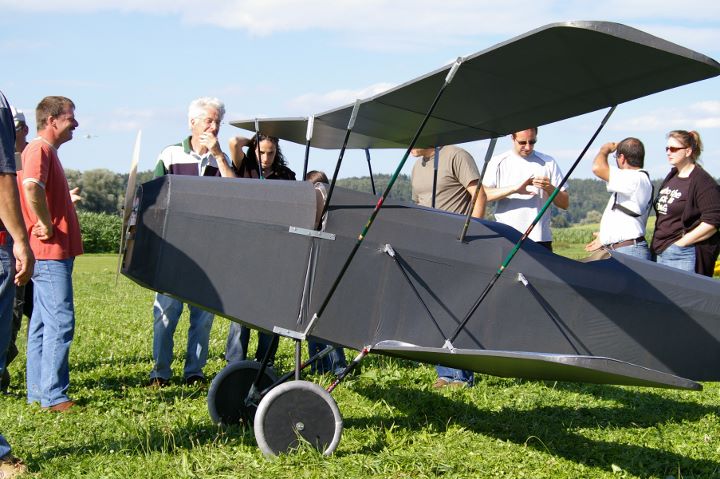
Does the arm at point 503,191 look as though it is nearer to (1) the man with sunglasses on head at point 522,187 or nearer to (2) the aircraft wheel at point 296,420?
(1) the man with sunglasses on head at point 522,187

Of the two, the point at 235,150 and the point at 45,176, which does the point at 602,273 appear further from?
the point at 45,176

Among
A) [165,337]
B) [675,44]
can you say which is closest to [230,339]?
[165,337]

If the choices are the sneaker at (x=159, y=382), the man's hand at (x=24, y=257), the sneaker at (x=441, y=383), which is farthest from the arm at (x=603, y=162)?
the man's hand at (x=24, y=257)

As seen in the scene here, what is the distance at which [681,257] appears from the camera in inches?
268

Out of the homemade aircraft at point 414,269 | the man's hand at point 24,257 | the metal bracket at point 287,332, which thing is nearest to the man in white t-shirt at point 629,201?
the homemade aircraft at point 414,269

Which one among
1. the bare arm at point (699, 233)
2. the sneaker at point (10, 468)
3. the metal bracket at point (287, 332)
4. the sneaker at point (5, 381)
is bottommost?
the sneaker at point (5, 381)

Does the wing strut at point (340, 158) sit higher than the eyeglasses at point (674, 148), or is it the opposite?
the eyeglasses at point (674, 148)

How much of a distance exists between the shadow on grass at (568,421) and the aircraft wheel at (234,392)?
27.0 inches

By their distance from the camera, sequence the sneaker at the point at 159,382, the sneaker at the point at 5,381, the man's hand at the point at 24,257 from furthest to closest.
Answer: the sneaker at the point at 159,382, the sneaker at the point at 5,381, the man's hand at the point at 24,257

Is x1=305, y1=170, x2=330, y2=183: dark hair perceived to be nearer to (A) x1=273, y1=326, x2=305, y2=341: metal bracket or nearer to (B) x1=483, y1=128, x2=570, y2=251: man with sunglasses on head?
(B) x1=483, y1=128, x2=570, y2=251: man with sunglasses on head

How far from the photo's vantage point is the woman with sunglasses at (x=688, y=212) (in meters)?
6.73

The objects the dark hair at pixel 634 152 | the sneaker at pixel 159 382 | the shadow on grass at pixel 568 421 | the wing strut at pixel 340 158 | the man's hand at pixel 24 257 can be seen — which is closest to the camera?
the man's hand at pixel 24 257

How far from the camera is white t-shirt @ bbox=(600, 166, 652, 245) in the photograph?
6961mm

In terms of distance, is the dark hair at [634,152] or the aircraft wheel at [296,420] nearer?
the aircraft wheel at [296,420]
